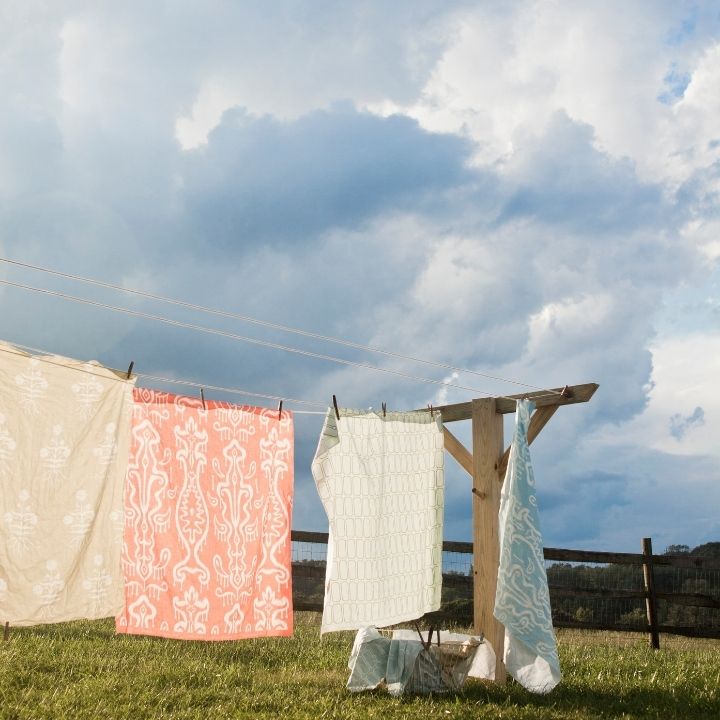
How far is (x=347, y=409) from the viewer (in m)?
6.21

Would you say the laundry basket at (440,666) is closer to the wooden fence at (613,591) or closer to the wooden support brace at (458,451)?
the wooden support brace at (458,451)

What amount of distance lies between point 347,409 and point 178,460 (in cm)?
132

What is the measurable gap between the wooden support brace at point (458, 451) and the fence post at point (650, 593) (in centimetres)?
458

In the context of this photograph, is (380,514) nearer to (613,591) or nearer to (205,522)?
(205,522)

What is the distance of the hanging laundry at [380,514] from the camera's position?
6.01 metres

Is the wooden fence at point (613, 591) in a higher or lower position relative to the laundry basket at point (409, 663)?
higher

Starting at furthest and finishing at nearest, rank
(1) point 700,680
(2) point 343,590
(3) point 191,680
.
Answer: (1) point 700,680 → (3) point 191,680 → (2) point 343,590

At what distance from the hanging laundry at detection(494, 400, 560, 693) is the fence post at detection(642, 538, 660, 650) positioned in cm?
446

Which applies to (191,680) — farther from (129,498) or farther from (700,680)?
(700,680)

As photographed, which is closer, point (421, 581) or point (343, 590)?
point (343, 590)

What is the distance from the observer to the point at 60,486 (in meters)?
5.12

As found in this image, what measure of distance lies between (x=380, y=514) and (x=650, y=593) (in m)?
5.66

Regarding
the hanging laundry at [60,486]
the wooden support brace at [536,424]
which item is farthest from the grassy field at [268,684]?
the wooden support brace at [536,424]

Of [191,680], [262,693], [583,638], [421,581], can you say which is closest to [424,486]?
[421,581]
